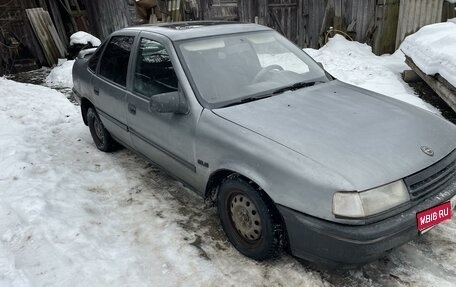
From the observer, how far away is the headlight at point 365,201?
217 cm

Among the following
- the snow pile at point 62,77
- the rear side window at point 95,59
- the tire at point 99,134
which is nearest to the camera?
the rear side window at point 95,59

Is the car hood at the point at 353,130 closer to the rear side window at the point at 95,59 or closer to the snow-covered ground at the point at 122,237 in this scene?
the snow-covered ground at the point at 122,237

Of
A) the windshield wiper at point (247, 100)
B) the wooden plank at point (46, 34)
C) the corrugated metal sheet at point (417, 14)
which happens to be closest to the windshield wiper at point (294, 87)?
the windshield wiper at point (247, 100)

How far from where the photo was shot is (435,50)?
18.2ft

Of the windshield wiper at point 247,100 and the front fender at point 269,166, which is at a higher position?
the windshield wiper at point 247,100

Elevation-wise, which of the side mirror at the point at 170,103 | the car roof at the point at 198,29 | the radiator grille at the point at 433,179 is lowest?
the radiator grille at the point at 433,179

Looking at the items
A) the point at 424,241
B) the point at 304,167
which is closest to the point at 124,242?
the point at 304,167

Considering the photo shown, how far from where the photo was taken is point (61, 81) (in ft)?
28.4

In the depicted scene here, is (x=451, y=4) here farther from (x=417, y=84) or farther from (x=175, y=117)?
(x=175, y=117)

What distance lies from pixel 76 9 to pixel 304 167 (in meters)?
11.0

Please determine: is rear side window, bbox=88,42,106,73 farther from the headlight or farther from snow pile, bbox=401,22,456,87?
snow pile, bbox=401,22,456,87

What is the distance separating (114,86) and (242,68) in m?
1.55

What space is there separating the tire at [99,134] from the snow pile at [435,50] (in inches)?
177

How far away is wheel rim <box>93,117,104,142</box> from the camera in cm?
479
